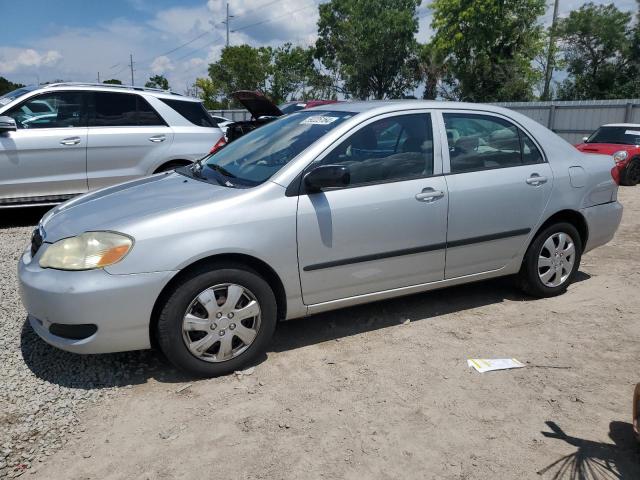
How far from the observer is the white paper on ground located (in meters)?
3.41

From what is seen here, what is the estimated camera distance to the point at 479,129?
4.17 m

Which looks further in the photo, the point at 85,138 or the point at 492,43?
the point at 492,43

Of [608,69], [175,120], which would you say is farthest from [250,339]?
[608,69]

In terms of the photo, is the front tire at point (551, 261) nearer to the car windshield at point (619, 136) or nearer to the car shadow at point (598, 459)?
the car shadow at point (598, 459)

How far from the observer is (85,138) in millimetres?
6691

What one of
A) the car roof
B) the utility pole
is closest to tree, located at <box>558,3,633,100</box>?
the utility pole

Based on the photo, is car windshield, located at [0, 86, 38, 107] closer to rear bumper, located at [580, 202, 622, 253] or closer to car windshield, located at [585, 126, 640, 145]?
rear bumper, located at [580, 202, 622, 253]

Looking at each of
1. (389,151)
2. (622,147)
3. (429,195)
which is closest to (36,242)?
(389,151)

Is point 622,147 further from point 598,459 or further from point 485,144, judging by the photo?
point 598,459

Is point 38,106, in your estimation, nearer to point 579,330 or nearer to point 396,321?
point 396,321

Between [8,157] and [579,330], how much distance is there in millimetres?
6445

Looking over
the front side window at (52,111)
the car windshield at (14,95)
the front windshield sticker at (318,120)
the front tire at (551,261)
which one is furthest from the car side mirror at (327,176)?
the car windshield at (14,95)

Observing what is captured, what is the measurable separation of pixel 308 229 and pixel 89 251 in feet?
4.25

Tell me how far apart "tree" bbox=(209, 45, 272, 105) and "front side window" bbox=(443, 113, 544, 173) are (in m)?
45.1
